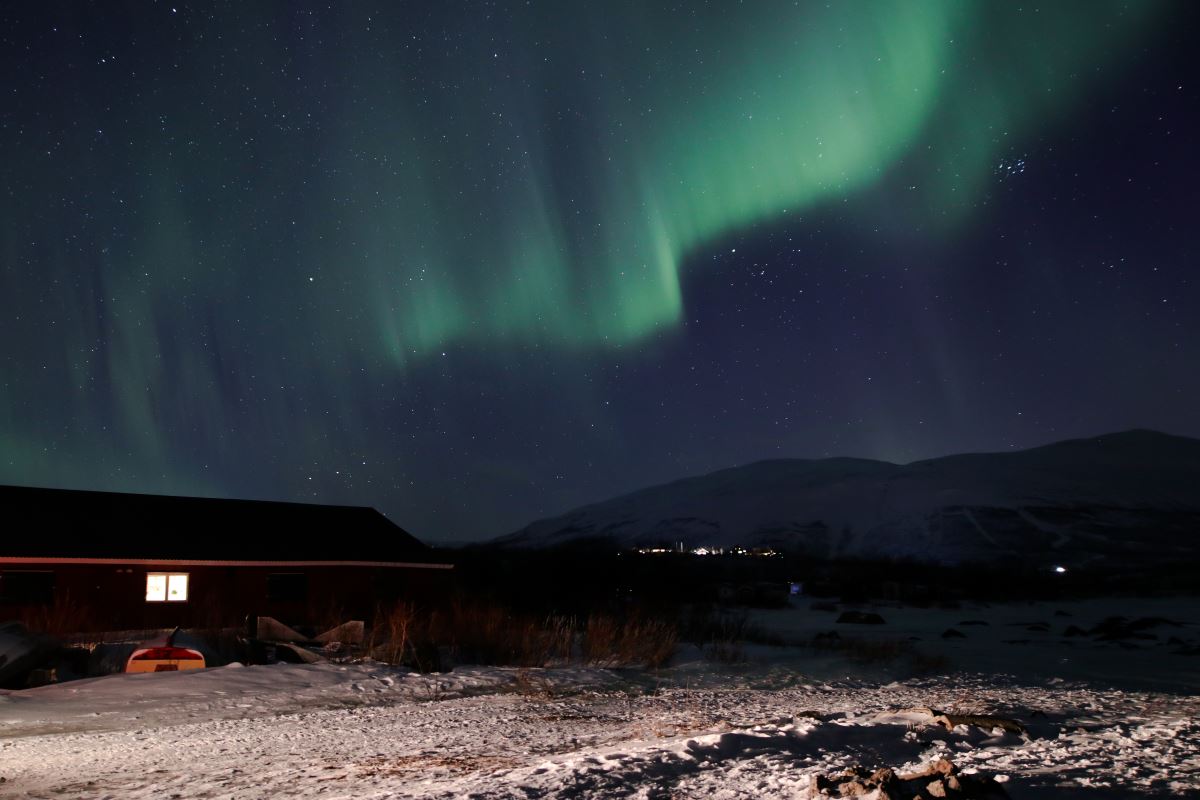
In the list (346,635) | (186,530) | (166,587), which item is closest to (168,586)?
(166,587)

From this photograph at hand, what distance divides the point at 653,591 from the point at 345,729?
37.2m

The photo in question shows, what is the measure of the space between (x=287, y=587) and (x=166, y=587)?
11.2 ft

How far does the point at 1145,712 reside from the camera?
1216 centimetres

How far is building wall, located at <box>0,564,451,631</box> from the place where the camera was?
24.4 meters

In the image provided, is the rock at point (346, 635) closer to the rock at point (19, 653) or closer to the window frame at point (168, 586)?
the rock at point (19, 653)

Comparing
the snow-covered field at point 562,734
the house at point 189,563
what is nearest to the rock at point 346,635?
the snow-covered field at point 562,734

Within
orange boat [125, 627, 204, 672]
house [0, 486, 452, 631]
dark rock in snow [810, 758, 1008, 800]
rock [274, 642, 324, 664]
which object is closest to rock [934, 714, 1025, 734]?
dark rock in snow [810, 758, 1008, 800]

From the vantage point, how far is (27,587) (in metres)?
24.5

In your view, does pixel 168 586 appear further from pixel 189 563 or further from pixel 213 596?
pixel 213 596

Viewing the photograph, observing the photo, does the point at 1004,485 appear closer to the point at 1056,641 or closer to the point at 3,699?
the point at 1056,641

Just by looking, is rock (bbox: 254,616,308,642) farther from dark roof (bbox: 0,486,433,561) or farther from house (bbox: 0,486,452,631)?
dark roof (bbox: 0,486,433,561)

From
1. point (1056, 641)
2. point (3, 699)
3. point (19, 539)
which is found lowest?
point (1056, 641)

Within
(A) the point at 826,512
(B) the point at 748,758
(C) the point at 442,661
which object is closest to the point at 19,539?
(C) the point at 442,661

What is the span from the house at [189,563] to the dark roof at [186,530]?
0.13ft
